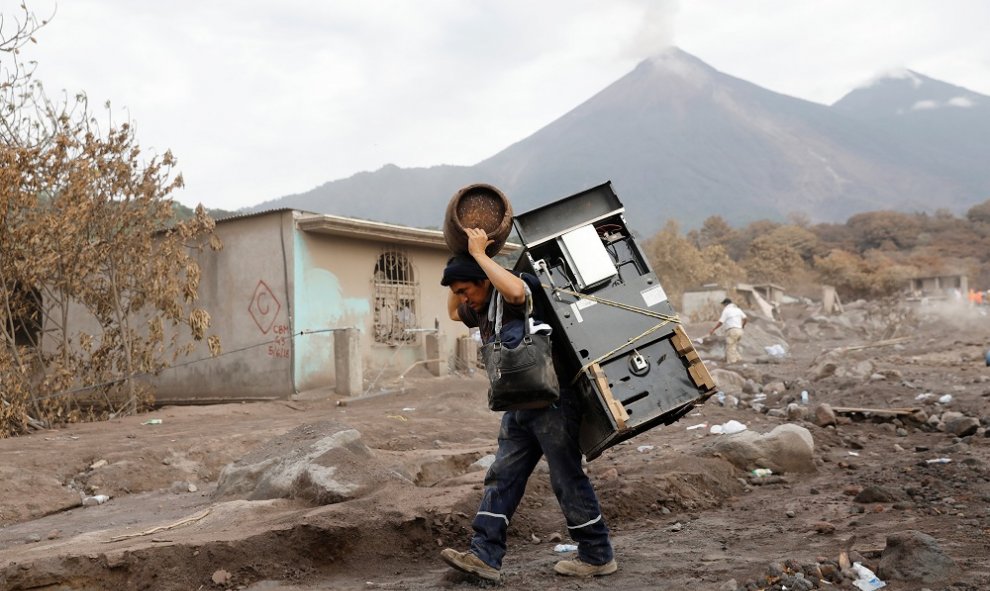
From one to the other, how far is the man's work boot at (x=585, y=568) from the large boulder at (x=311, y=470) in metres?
1.65

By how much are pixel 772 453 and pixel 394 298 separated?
1030cm

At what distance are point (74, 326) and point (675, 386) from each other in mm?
14621

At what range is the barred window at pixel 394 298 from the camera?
49.5 feet

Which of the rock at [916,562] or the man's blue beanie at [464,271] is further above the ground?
the man's blue beanie at [464,271]

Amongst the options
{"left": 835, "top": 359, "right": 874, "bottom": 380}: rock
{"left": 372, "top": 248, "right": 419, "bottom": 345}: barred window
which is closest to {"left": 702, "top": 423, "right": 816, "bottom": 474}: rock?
{"left": 835, "top": 359, "right": 874, "bottom": 380}: rock

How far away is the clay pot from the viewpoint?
12.2 ft

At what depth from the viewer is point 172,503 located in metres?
6.09

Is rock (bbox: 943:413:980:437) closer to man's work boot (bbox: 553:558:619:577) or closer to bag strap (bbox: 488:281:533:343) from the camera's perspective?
man's work boot (bbox: 553:558:619:577)

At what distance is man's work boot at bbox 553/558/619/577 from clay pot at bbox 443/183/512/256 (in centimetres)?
151

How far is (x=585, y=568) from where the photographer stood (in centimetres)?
→ 369

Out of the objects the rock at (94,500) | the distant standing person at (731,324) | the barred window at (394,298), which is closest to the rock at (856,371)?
the distant standing person at (731,324)

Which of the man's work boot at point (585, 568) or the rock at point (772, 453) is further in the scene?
the rock at point (772, 453)

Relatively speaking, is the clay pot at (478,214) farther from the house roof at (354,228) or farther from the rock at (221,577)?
the house roof at (354,228)

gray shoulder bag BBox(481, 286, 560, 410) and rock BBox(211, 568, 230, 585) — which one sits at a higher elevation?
gray shoulder bag BBox(481, 286, 560, 410)
